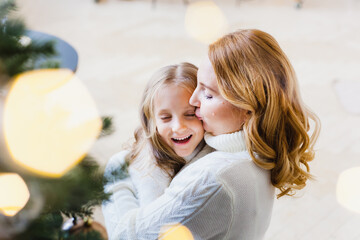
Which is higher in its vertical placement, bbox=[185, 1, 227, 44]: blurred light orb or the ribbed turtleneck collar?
the ribbed turtleneck collar

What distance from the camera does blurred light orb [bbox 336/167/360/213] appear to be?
220 centimetres

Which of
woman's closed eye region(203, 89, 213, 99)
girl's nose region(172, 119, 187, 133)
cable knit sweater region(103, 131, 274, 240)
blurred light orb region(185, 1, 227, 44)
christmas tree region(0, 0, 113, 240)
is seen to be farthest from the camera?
blurred light orb region(185, 1, 227, 44)

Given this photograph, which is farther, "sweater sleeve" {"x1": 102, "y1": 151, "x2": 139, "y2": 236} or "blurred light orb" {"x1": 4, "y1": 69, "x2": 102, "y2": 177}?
"sweater sleeve" {"x1": 102, "y1": 151, "x2": 139, "y2": 236}

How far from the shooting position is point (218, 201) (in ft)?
3.11

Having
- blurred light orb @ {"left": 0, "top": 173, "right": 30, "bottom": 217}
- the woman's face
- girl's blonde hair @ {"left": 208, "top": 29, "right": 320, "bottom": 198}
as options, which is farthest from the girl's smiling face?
blurred light orb @ {"left": 0, "top": 173, "right": 30, "bottom": 217}

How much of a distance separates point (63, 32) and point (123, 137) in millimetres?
2006

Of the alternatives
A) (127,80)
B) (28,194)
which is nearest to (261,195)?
(28,194)

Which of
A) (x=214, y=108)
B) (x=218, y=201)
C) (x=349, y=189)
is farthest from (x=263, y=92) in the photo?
(x=349, y=189)

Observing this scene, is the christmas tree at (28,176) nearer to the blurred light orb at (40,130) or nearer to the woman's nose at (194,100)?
the blurred light orb at (40,130)

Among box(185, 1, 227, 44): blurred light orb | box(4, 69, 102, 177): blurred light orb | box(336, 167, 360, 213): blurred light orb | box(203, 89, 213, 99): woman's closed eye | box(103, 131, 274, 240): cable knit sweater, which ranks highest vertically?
box(4, 69, 102, 177): blurred light orb

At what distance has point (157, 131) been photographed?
131cm

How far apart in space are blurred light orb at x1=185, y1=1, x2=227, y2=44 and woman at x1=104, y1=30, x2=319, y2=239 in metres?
2.99

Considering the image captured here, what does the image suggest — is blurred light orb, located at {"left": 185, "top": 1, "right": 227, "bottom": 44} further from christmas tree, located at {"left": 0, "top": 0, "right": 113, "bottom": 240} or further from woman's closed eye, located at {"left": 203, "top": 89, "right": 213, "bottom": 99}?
christmas tree, located at {"left": 0, "top": 0, "right": 113, "bottom": 240}

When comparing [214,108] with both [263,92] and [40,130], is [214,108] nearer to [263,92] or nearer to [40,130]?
[263,92]
